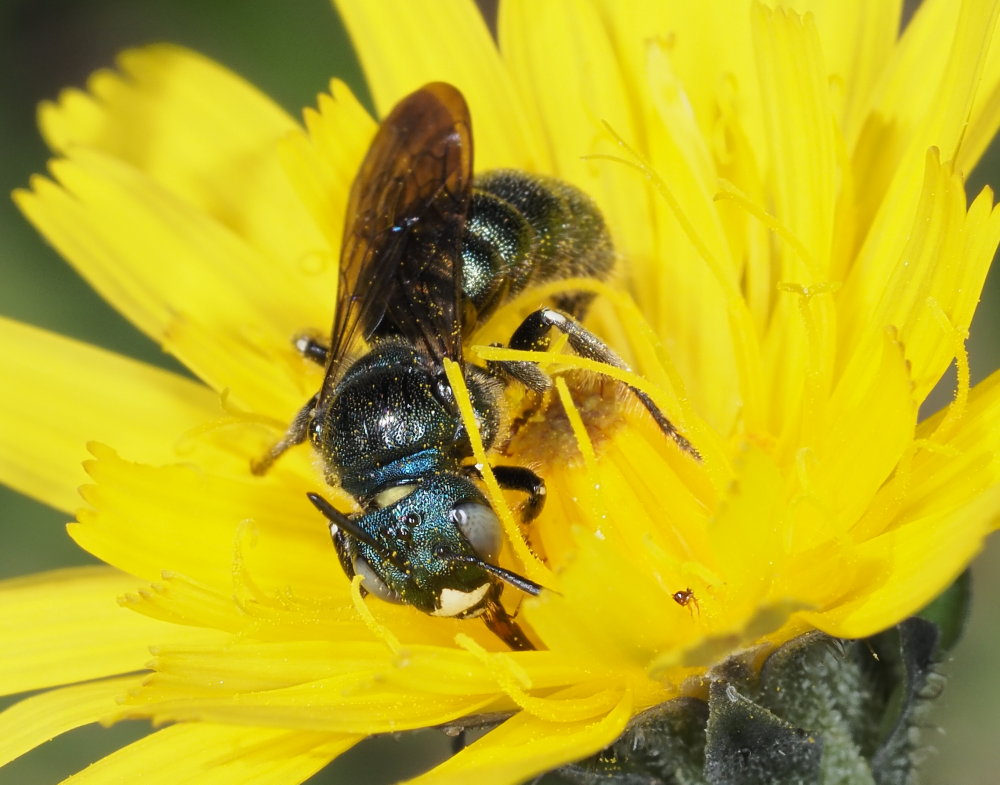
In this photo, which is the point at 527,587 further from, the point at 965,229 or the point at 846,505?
the point at 965,229

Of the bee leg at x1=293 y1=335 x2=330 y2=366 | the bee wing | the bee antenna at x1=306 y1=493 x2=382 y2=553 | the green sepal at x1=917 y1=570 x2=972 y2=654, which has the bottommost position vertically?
the green sepal at x1=917 y1=570 x2=972 y2=654

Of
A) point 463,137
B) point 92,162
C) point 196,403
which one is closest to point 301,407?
point 196,403

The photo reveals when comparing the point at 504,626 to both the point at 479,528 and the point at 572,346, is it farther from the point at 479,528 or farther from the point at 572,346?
the point at 572,346

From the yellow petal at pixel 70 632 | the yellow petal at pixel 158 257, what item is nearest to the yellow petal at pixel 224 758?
the yellow petal at pixel 70 632

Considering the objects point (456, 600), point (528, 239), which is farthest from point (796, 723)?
point (528, 239)

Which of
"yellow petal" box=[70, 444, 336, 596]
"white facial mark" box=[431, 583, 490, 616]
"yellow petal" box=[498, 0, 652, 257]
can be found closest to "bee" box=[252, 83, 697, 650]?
"white facial mark" box=[431, 583, 490, 616]

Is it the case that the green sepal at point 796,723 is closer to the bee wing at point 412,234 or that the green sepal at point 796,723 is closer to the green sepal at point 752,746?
the green sepal at point 752,746

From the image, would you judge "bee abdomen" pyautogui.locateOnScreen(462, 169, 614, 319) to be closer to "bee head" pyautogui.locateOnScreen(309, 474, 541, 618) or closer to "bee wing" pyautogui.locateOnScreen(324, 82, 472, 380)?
"bee wing" pyautogui.locateOnScreen(324, 82, 472, 380)

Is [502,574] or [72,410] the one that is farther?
[72,410]
